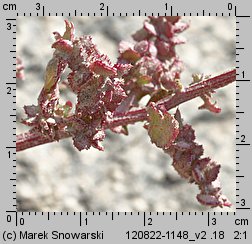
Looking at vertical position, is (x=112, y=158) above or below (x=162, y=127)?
above

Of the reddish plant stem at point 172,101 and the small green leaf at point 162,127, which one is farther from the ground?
the reddish plant stem at point 172,101

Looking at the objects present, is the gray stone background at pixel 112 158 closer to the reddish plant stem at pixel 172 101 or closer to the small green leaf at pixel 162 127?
the reddish plant stem at pixel 172 101

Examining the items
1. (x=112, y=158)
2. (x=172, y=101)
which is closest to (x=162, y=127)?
(x=172, y=101)

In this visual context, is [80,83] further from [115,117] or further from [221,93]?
[221,93]

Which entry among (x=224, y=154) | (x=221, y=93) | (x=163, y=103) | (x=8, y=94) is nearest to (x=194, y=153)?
(x=163, y=103)

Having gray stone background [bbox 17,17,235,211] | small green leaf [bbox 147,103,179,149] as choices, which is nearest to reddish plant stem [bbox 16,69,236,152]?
small green leaf [bbox 147,103,179,149]

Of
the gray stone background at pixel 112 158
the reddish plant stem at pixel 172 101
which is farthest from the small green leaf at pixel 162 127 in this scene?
the gray stone background at pixel 112 158

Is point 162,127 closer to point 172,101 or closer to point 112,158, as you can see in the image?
point 172,101

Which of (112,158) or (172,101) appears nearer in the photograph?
(172,101)
